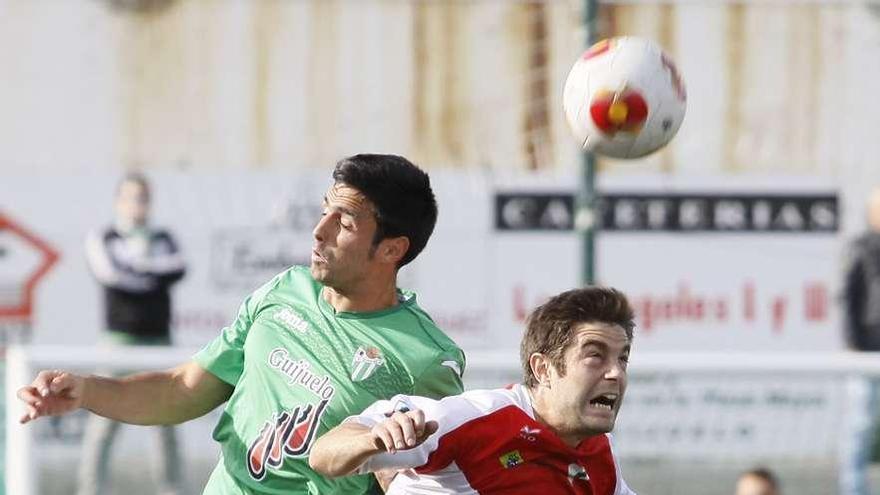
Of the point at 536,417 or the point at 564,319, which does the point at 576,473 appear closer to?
the point at 536,417

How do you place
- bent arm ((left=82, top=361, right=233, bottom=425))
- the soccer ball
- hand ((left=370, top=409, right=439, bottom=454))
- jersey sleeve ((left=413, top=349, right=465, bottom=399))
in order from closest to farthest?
hand ((left=370, top=409, right=439, bottom=454))
jersey sleeve ((left=413, top=349, right=465, bottom=399))
bent arm ((left=82, top=361, right=233, bottom=425))
the soccer ball

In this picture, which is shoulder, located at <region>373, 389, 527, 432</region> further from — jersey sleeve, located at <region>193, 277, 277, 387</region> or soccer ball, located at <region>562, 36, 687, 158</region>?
soccer ball, located at <region>562, 36, 687, 158</region>

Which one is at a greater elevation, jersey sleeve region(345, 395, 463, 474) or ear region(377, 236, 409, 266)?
ear region(377, 236, 409, 266)

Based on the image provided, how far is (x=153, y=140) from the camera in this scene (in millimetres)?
12266

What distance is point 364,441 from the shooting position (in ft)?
12.8

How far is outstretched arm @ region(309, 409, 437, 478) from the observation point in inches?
149

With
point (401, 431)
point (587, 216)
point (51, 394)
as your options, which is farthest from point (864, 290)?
point (401, 431)

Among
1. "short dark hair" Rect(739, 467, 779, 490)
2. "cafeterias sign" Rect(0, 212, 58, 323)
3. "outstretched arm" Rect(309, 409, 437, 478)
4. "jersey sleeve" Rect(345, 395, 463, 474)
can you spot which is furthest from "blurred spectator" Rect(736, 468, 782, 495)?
"cafeterias sign" Rect(0, 212, 58, 323)

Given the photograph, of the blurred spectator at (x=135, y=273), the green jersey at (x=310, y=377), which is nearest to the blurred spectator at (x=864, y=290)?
the blurred spectator at (x=135, y=273)

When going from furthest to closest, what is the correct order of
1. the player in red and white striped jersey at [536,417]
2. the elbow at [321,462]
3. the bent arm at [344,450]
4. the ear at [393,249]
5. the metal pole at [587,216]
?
1. the metal pole at [587,216]
2. the ear at [393,249]
3. the player in red and white striped jersey at [536,417]
4. the elbow at [321,462]
5. the bent arm at [344,450]

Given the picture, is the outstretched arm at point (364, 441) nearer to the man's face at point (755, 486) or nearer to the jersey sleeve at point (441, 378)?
the jersey sleeve at point (441, 378)

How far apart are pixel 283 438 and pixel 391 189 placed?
25.4 inches

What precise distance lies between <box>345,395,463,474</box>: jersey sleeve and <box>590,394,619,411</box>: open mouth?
0.99 feet

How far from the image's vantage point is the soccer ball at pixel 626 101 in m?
5.69
